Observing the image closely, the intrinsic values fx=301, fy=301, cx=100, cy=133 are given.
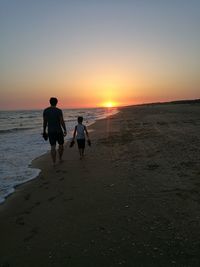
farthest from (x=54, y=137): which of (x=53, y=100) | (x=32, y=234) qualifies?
(x=32, y=234)

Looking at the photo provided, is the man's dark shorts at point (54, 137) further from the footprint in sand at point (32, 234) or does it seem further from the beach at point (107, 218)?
the footprint in sand at point (32, 234)

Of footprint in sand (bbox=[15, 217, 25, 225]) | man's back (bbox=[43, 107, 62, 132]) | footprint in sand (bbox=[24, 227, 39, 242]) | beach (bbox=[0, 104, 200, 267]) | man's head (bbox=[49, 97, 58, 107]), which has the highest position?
man's head (bbox=[49, 97, 58, 107])

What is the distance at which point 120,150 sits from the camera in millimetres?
11445

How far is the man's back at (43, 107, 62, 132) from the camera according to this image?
946 cm

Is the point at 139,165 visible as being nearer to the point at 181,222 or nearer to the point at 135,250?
the point at 181,222

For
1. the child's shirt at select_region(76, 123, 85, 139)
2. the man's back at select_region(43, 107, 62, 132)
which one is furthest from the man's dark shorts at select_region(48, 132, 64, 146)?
the child's shirt at select_region(76, 123, 85, 139)

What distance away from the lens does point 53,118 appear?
9.47 metres

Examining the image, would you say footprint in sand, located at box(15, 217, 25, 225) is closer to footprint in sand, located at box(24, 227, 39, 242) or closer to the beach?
the beach

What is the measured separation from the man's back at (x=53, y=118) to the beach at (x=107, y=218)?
166 centimetres

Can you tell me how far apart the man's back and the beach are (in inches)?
65.5

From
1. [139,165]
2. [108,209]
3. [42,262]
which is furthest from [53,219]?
[139,165]

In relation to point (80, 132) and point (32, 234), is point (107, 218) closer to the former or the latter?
point (32, 234)

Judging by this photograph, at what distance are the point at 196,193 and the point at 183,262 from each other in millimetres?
2359

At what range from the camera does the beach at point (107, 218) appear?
3.61 m
